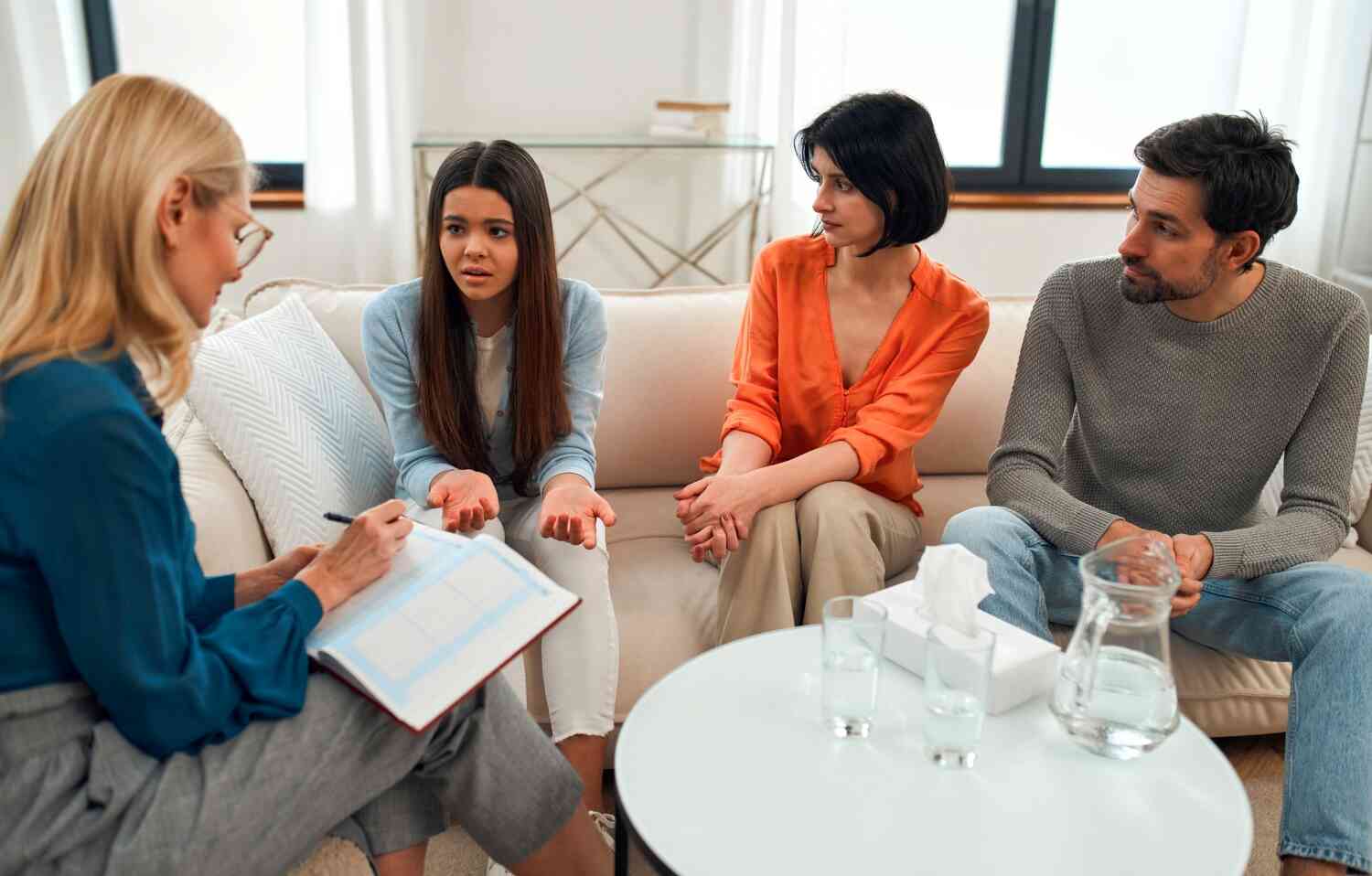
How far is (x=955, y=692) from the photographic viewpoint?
1070mm

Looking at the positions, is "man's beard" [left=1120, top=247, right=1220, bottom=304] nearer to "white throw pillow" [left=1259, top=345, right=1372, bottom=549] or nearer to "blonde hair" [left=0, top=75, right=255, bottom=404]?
"white throw pillow" [left=1259, top=345, right=1372, bottom=549]

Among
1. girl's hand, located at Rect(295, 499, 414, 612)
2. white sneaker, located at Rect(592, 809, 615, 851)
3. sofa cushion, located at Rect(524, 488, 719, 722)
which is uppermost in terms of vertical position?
girl's hand, located at Rect(295, 499, 414, 612)

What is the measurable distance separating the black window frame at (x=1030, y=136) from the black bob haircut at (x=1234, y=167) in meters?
1.66

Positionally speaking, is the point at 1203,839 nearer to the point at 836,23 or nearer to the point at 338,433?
the point at 338,433

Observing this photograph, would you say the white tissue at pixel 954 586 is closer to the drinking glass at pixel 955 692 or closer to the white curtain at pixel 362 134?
the drinking glass at pixel 955 692

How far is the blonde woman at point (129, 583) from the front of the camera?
3.02 feet

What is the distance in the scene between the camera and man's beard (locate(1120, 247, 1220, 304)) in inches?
64.4

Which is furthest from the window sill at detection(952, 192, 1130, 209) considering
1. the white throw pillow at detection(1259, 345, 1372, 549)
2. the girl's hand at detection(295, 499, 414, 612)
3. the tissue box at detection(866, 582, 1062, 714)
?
the girl's hand at detection(295, 499, 414, 612)

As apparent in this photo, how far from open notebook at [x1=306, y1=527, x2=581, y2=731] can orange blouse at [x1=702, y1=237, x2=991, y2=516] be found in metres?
0.73

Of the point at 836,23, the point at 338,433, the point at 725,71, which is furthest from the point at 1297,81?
the point at 338,433

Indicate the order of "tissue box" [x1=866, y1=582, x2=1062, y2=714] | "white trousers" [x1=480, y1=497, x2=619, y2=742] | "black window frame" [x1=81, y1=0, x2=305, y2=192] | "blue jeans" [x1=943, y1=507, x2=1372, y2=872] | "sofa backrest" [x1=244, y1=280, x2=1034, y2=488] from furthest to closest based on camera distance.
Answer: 1. "black window frame" [x1=81, y1=0, x2=305, y2=192]
2. "sofa backrest" [x1=244, y1=280, x2=1034, y2=488]
3. "white trousers" [x1=480, y1=497, x2=619, y2=742]
4. "blue jeans" [x1=943, y1=507, x2=1372, y2=872]
5. "tissue box" [x1=866, y1=582, x2=1062, y2=714]

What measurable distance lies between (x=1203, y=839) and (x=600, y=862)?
2.03ft

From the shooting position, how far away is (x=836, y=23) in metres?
2.91

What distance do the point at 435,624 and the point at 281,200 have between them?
2089mm
